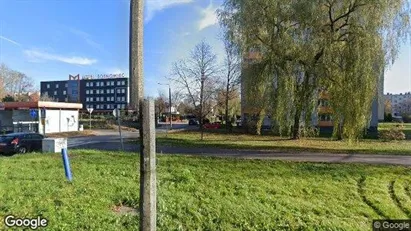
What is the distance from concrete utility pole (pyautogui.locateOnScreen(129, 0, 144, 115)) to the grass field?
2.88 metres

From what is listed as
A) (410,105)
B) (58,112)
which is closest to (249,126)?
(58,112)

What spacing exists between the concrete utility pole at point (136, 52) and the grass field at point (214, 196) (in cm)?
288

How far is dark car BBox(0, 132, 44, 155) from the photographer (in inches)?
728

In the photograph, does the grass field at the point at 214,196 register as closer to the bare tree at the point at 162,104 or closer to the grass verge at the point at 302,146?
the grass verge at the point at 302,146

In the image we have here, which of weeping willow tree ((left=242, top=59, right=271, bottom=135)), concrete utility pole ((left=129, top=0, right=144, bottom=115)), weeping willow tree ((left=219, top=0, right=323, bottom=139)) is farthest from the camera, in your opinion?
weeping willow tree ((left=242, top=59, right=271, bottom=135))

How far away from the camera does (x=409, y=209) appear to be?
8.48 meters

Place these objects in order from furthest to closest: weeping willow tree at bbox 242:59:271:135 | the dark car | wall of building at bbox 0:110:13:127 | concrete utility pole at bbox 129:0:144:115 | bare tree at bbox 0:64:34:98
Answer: bare tree at bbox 0:64:34:98 < wall of building at bbox 0:110:13:127 < weeping willow tree at bbox 242:59:271:135 < the dark car < concrete utility pole at bbox 129:0:144:115

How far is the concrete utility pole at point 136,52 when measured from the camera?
3172 millimetres

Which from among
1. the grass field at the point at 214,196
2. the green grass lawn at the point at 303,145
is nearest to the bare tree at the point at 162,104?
the green grass lawn at the point at 303,145

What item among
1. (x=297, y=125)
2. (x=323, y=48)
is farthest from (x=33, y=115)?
(x=323, y=48)

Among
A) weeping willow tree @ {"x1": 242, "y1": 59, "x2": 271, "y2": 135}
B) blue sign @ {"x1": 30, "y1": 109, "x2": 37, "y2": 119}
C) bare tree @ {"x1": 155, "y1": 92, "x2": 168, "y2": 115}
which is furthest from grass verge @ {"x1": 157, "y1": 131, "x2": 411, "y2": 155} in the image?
bare tree @ {"x1": 155, "y1": 92, "x2": 168, "y2": 115}

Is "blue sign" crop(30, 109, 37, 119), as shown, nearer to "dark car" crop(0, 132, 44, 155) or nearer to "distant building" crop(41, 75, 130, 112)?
"dark car" crop(0, 132, 44, 155)

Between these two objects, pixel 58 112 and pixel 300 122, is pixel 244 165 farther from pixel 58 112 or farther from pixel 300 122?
pixel 58 112

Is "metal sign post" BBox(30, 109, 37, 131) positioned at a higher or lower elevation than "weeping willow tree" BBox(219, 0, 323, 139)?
lower
